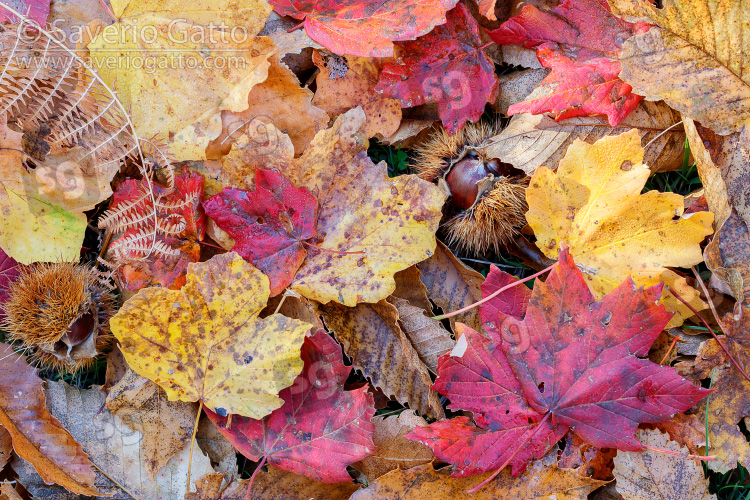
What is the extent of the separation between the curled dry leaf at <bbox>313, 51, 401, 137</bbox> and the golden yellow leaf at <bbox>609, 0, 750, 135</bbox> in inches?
31.2

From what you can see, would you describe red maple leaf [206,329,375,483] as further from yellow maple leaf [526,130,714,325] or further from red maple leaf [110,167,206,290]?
yellow maple leaf [526,130,714,325]

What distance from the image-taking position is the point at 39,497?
5.74 ft

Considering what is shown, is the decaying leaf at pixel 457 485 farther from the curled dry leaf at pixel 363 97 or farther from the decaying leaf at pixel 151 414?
the curled dry leaf at pixel 363 97

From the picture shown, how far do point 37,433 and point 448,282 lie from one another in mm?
1463

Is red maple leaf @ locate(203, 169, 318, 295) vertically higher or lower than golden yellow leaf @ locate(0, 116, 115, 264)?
lower

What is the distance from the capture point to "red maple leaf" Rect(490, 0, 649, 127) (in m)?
1.78

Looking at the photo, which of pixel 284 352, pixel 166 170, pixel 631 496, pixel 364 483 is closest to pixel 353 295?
pixel 284 352

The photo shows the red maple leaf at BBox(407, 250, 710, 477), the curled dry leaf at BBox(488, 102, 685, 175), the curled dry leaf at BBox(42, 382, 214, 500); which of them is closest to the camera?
the red maple leaf at BBox(407, 250, 710, 477)

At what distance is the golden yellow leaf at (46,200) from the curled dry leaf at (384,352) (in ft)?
2.92

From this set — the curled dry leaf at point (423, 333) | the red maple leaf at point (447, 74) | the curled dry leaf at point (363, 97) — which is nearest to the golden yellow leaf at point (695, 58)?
the red maple leaf at point (447, 74)

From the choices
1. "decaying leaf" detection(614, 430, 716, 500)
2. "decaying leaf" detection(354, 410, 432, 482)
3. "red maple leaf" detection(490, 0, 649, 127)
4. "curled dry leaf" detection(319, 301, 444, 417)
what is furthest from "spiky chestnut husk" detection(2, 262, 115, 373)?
"decaying leaf" detection(614, 430, 716, 500)

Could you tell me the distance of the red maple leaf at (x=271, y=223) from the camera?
1754 millimetres

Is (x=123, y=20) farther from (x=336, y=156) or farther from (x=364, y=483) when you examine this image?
(x=364, y=483)

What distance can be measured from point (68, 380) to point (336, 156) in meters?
1.28
